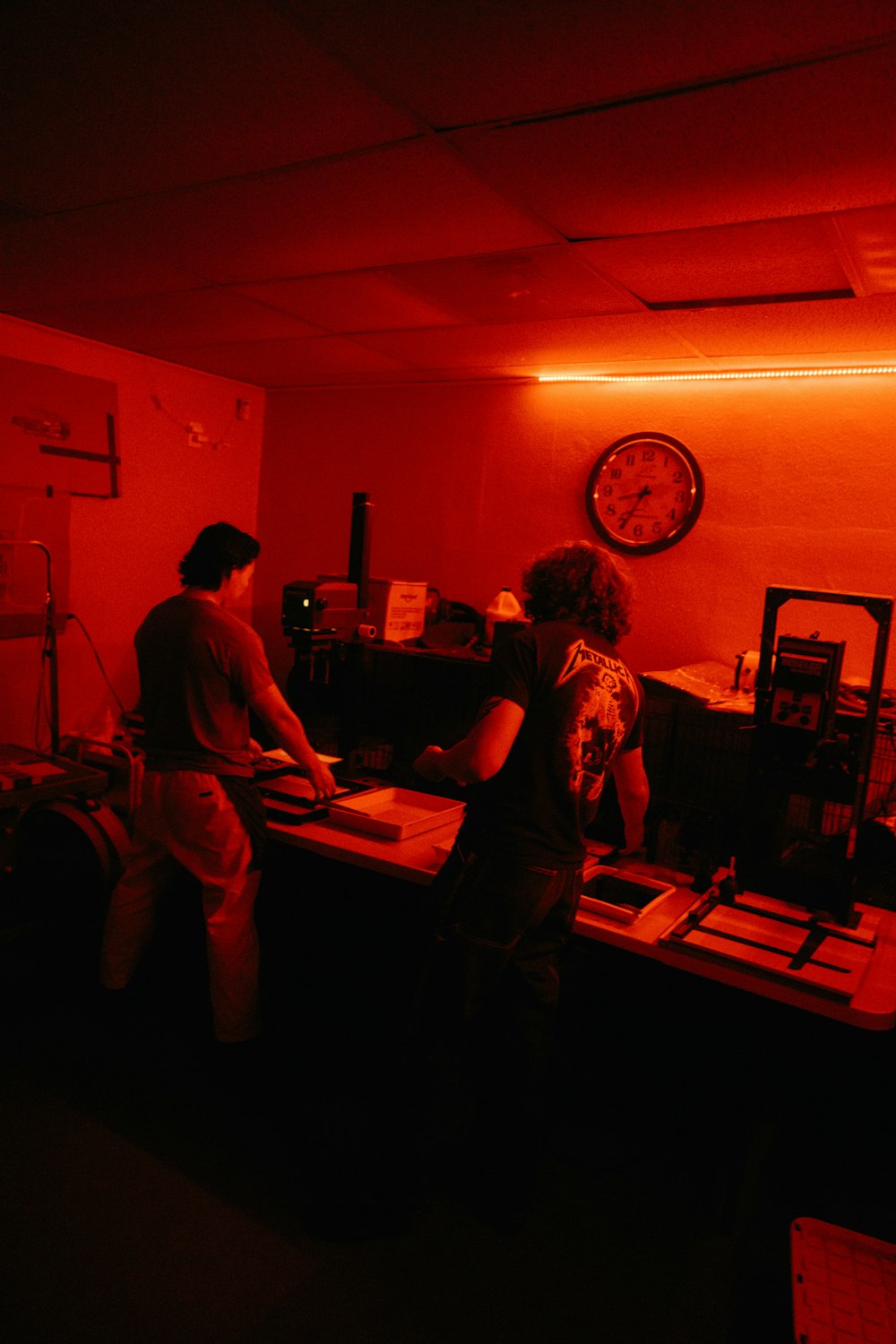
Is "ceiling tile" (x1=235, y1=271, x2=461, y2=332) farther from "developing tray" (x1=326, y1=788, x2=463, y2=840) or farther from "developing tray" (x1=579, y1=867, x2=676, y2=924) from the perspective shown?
"developing tray" (x1=579, y1=867, x2=676, y2=924)

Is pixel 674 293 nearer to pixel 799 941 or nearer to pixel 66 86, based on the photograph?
pixel 66 86

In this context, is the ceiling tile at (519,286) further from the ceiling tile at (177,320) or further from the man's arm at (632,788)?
the man's arm at (632,788)

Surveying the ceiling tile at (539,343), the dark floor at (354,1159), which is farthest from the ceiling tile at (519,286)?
the dark floor at (354,1159)

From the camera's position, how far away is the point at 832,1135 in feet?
7.70

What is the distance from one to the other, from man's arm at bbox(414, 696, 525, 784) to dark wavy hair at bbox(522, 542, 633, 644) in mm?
300

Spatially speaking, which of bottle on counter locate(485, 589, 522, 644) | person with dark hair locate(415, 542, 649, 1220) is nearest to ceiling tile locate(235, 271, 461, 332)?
bottle on counter locate(485, 589, 522, 644)

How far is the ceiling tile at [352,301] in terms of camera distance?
9.02ft

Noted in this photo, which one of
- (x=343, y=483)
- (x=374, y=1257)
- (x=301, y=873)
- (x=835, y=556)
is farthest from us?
(x=343, y=483)

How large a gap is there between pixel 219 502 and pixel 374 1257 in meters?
3.66

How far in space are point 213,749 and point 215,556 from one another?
0.59 metres

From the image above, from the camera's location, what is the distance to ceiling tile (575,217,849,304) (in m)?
2.08

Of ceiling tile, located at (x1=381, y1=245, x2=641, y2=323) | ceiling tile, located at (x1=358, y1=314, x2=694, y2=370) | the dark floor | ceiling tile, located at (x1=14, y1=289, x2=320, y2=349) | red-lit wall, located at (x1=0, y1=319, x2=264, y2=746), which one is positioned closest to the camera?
the dark floor

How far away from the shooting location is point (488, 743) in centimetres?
199

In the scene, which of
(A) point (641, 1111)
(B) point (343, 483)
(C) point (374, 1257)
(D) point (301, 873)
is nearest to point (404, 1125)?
(C) point (374, 1257)
